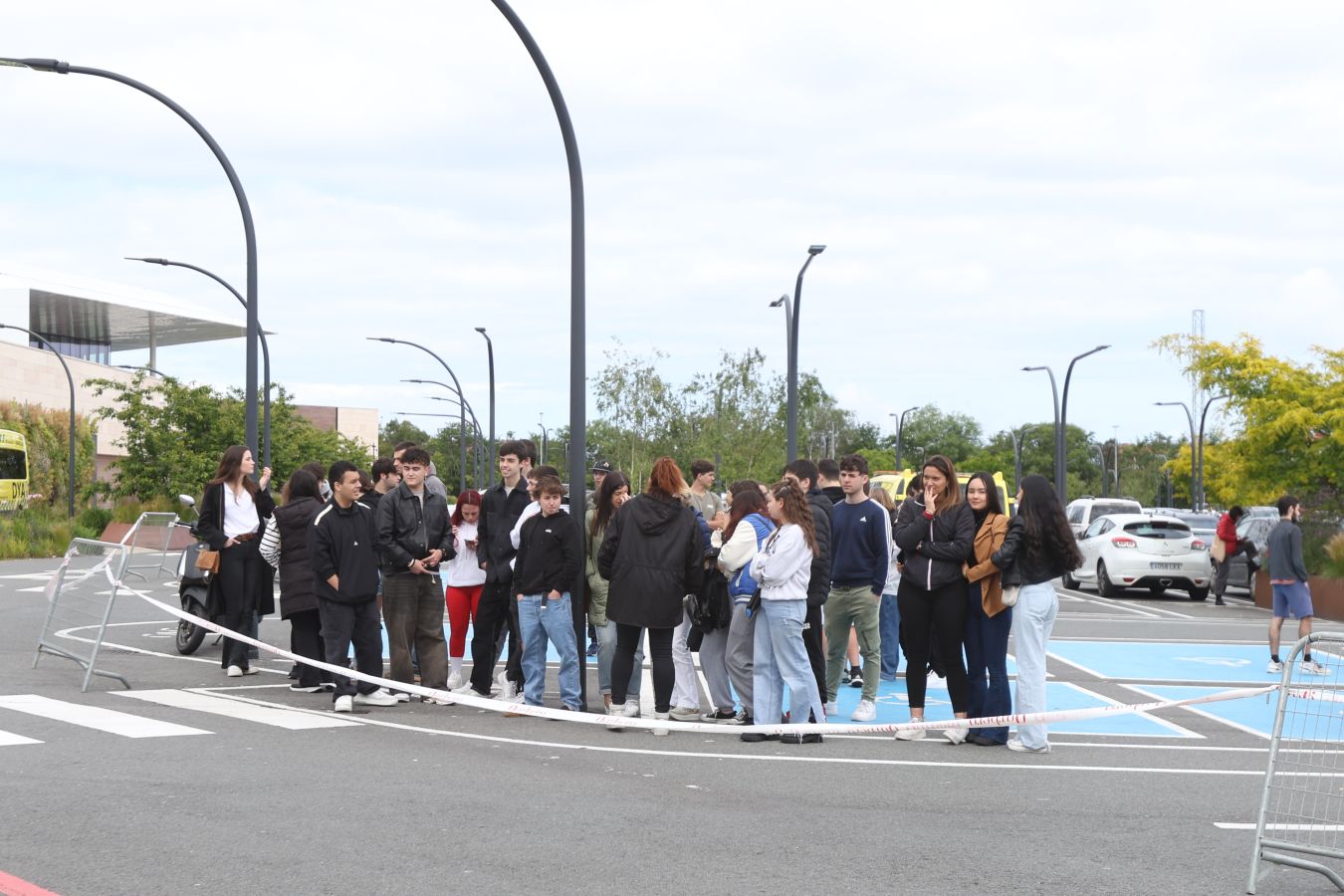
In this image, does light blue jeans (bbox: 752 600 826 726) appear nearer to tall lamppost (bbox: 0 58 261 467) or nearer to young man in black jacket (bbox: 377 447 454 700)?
young man in black jacket (bbox: 377 447 454 700)

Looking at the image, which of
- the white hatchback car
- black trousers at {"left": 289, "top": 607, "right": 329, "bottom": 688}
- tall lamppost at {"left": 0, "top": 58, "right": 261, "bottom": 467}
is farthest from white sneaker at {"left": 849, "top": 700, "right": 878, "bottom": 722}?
the white hatchback car

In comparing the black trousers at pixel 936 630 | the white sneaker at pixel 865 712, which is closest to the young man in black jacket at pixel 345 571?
the white sneaker at pixel 865 712

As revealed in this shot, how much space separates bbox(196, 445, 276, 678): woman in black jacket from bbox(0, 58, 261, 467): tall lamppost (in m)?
2.78

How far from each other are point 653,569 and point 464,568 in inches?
87.1

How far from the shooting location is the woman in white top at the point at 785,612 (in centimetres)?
966

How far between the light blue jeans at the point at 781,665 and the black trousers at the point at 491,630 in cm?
210

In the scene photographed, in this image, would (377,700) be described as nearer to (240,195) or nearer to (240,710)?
(240,710)

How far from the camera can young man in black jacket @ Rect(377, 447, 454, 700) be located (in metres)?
11.1

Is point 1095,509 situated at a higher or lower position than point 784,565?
higher

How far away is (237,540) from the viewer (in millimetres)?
12539

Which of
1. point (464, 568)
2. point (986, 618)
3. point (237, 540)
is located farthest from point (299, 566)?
point (986, 618)

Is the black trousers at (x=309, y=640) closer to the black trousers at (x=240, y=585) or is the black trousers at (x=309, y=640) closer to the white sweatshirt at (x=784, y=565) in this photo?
the black trousers at (x=240, y=585)

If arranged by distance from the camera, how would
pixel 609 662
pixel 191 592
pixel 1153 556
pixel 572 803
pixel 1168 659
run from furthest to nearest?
pixel 1153 556 → pixel 1168 659 → pixel 191 592 → pixel 609 662 → pixel 572 803

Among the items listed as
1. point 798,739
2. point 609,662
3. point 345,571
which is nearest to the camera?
point 798,739
